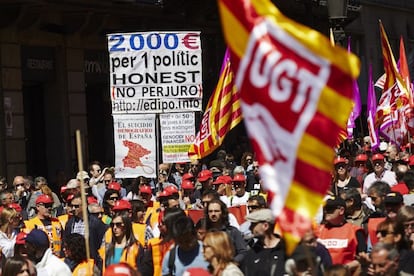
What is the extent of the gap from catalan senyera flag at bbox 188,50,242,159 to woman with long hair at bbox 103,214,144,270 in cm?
525

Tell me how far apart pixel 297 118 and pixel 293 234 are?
58cm

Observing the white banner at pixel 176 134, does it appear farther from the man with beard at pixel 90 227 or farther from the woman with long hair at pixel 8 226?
the woman with long hair at pixel 8 226

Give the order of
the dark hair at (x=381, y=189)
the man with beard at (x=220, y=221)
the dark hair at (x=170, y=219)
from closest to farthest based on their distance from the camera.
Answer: the dark hair at (x=170, y=219), the man with beard at (x=220, y=221), the dark hair at (x=381, y=189)

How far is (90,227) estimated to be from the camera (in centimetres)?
1305

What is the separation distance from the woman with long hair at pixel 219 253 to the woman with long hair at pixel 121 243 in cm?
190

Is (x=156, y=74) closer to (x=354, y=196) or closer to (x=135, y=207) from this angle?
(x=135, y=207)

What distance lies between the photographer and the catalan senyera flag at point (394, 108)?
2000 cm

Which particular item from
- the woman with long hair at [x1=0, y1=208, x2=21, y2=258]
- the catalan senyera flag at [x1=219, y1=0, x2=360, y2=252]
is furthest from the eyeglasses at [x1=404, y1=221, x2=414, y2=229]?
the woman with long hair at [x1=0, y1=208, x2=21, y2=258]

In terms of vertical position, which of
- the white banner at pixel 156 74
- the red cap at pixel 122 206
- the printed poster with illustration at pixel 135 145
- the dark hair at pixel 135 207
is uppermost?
the white banner at pixel 156 74

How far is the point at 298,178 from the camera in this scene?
6250mm

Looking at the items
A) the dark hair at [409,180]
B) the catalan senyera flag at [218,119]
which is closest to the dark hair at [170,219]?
the dark hair at [409,180]

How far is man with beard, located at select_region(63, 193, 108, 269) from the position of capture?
1293 centimetres

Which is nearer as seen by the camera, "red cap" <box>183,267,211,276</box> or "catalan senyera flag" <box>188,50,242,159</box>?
"red cap" <box>183,267,211,276</box>

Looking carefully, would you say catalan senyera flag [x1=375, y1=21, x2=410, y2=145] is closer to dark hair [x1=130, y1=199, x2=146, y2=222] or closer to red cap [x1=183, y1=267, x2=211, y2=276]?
dark hair [x1=130, y1=199, x2=146, y2=222]
